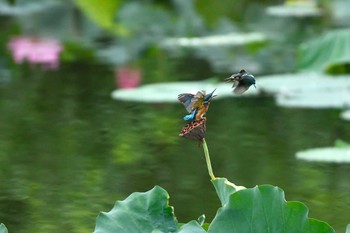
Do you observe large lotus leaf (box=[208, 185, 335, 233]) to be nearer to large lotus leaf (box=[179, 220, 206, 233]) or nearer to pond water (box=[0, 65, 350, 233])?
large lotus leaf (box=[179, 220, 206, 233])

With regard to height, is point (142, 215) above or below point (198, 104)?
below

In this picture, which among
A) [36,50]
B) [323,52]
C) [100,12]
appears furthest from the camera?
[100,12]

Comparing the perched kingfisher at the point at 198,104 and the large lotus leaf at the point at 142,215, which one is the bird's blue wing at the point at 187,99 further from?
the large lotus leaf at the point at 142,215

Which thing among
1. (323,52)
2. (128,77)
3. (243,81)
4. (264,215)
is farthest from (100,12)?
(264,215)

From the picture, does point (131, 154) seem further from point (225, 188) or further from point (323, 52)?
point (225, 188)

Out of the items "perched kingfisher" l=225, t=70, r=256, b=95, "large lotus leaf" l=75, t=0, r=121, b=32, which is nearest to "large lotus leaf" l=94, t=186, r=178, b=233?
"perched kingfisher" l=225, t=70, r=256, b=95
